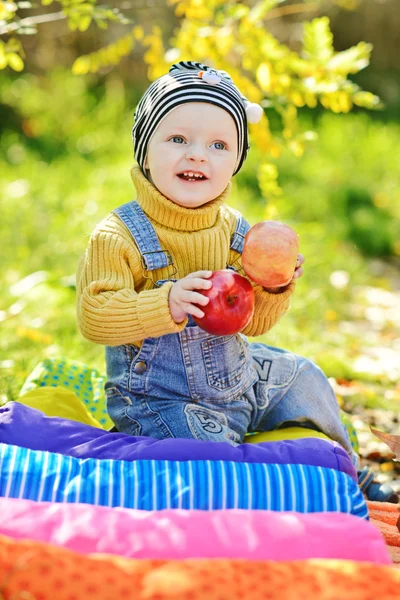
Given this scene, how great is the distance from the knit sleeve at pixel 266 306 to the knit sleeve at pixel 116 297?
0.35m

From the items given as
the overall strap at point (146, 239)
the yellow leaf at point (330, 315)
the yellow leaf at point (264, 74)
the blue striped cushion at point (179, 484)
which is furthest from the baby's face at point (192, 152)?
the yellow leaf at point (330, 315)

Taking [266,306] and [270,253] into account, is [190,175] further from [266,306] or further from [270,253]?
[266,306]

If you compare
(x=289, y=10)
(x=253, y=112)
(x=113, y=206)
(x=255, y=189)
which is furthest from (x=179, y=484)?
(x=255, y=189)

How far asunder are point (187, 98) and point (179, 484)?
3.34 ft

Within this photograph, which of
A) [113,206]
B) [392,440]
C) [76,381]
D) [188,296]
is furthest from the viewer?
[113,206]

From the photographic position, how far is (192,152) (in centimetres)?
222

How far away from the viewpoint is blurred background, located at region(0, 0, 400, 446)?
3734 mm

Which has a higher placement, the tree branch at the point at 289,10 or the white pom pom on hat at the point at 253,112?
the tree branch at the point at 289,10

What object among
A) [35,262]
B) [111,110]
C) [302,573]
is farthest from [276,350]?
[111,110]

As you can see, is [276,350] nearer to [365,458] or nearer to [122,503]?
[365,458]

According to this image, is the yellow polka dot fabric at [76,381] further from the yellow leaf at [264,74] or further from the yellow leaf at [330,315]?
the yellow leaf at [330,315]

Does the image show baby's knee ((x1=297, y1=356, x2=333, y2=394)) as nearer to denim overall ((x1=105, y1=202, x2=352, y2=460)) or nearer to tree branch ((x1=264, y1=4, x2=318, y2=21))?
denim overall ((x1=105, y1=202, x2=352, y2=460))

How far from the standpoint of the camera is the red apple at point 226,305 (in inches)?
81.4

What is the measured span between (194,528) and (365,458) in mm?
1542
